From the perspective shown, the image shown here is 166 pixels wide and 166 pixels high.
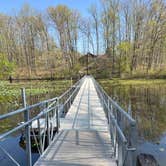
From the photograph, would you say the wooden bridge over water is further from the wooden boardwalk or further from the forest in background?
the forest in background

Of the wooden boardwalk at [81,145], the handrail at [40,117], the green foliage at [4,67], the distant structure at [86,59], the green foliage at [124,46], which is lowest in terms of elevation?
the wooden boardwalk at [81,145]

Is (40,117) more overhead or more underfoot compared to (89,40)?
more underfoot

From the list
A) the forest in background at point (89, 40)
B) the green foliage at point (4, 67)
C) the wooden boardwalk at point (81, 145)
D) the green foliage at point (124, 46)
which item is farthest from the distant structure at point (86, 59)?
the wooden boardwalk at point (81, 145)

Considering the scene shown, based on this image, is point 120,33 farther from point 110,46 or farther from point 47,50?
point 47,50

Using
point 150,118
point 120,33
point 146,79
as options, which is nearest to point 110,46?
point 120,33

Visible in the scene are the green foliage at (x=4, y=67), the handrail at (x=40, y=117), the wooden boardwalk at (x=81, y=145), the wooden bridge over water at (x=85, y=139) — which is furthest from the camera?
the green foliage at (x=4, y=67)

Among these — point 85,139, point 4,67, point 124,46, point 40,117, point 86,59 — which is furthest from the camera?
point 86,59

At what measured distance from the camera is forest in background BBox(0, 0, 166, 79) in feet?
128

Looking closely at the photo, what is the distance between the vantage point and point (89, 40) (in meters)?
49.9

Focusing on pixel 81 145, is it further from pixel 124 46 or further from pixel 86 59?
pixel 86 59

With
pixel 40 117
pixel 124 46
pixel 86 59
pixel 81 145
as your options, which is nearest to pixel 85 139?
pixel 81 145

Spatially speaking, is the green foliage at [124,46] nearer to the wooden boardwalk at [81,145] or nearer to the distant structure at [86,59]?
the distant structure at [86,59]

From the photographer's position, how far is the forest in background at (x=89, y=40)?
3894cm

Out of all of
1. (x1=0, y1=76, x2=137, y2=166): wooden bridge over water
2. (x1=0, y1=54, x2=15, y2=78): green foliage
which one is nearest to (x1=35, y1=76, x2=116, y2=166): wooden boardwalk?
(x1=0, y1=76, x2=137, y2=166): wooden bridge over water
